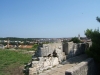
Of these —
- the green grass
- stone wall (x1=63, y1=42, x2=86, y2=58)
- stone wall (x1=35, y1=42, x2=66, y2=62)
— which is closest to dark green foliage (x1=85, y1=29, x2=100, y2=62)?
stone wall (x1=63, y1=42, x2=86, y2=58)

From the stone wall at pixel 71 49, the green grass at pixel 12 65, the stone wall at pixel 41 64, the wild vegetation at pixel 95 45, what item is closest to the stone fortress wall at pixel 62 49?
the stone wall at pixel 71 49

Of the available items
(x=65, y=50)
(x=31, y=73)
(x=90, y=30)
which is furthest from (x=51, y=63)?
(x=90, y=30)

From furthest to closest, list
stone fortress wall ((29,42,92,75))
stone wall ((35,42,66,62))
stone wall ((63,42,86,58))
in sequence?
stone wall ((63,42,86,58))
stone wall ((35,42,66,62))
stone fortress wall ((29,42,92,75))

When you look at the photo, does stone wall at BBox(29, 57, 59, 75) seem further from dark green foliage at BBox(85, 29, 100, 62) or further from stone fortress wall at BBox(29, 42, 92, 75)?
dark green foliage at BBox(85, 29, 100, 62)

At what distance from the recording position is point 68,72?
5336 mm

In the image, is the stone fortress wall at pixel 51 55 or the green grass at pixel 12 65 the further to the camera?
the green grass at pixel 12 65

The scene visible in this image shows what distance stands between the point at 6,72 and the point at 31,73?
3.46 metres

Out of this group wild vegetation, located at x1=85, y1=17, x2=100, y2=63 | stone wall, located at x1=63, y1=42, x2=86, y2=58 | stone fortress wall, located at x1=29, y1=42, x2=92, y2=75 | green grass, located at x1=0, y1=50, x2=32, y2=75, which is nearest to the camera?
stone fortress wall, located at x1=29, y1=42, x2=92, y2=75

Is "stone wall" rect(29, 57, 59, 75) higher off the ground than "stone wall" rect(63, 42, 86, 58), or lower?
lower

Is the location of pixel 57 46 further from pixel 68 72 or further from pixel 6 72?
pixel 68 72

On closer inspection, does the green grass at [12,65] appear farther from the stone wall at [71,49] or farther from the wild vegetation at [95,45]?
the wild vegetation at [95,45]

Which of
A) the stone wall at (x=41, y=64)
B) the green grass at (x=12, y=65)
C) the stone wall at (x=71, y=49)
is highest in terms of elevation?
the stone wall at (x=71, y=49)

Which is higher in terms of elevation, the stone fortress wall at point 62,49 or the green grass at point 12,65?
the stone fortress wall at point 62,49

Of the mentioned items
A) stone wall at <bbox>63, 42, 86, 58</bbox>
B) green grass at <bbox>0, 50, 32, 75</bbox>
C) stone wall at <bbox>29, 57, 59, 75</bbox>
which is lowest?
green grass at <bbox>0, 50, 32, 75</bbox>
